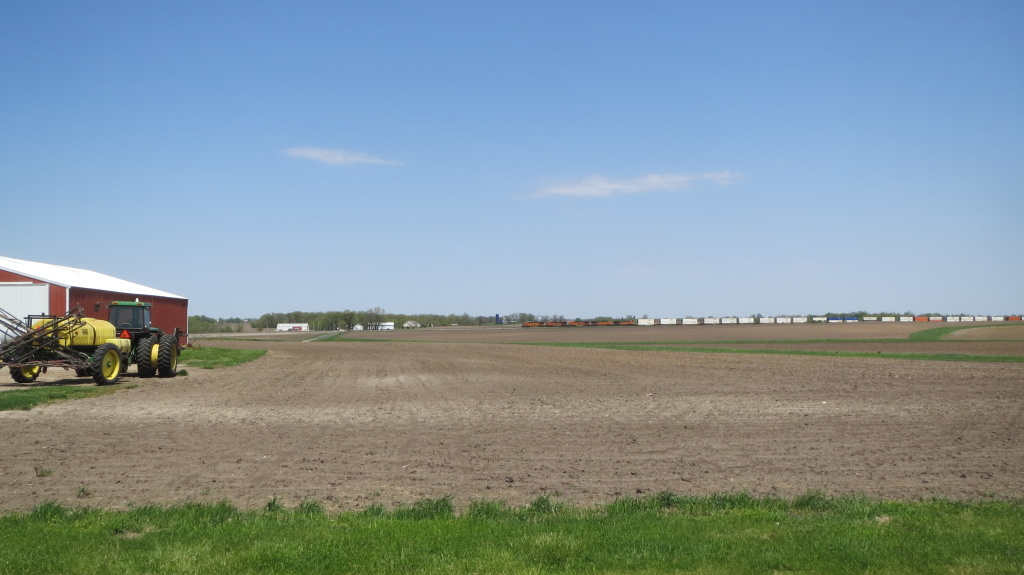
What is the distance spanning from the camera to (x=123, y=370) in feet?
90.8

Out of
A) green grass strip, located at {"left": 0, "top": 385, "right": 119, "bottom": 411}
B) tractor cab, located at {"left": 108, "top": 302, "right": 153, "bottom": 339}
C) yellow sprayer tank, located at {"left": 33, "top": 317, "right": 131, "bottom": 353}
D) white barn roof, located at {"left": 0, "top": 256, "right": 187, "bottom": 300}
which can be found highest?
white barn roof, located at {"left": 0, "top": 256, "right": 187, "bottom": 300}

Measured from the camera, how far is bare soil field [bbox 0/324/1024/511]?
1046 cm

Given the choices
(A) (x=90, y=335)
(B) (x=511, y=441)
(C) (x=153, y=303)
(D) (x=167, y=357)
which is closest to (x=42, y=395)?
(A) (x=90, y=335)

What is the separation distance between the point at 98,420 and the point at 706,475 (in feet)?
43.2

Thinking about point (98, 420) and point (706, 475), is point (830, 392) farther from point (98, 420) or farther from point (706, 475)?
point (98, 420)

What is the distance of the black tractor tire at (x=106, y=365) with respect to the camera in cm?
2477

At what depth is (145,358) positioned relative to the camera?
1110 inches

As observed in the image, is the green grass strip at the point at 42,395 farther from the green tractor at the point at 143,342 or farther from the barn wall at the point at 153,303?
the barn wall at the point at 153,303

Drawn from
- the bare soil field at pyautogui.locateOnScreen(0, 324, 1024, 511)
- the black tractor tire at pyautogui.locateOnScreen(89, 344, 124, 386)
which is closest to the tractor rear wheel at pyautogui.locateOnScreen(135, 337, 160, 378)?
the black tractor tire at pyautogui.locateOnScreen(89, 344, 124, 386)

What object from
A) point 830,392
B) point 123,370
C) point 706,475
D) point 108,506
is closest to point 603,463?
point 706,475

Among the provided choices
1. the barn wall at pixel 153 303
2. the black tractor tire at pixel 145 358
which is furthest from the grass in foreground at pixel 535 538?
the barn wall at pixel 153 303

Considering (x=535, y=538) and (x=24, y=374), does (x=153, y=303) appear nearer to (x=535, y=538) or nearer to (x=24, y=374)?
(x=24, y=374)

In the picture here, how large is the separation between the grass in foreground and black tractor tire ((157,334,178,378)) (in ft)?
69.5

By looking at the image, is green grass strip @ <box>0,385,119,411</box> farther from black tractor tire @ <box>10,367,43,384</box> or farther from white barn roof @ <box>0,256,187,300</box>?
white barn roof @ <box>0,256,187,300</box>
